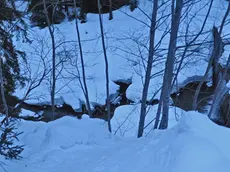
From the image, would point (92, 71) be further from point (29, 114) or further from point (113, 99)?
point (29, 114)

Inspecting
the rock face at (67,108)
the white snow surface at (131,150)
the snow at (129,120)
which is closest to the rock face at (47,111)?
the rock face at (67,108)

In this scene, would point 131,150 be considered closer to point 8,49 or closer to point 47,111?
point 8,49

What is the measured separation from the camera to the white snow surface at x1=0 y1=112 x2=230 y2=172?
10.9 feet

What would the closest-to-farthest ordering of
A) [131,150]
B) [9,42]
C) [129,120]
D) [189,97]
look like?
[131,150] → [9,42] → [129,120] → [189,97]

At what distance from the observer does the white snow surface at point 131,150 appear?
3328 mm

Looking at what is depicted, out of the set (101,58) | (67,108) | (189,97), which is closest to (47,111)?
(67,108)

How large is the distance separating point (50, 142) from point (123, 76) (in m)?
12.2

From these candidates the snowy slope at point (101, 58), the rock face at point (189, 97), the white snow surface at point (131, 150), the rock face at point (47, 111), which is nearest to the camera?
the white snow surface at point (131, 150)

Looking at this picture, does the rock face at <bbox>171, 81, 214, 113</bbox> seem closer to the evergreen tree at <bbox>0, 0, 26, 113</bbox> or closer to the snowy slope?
the snowy slope

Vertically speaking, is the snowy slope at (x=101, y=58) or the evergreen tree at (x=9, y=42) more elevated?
the evergreen tree at (x=9, y=42)

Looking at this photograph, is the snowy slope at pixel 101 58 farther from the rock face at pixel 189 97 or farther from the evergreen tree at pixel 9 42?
the evergreen tree at pixel 9 42

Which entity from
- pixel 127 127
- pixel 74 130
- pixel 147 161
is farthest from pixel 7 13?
pixel 127 127

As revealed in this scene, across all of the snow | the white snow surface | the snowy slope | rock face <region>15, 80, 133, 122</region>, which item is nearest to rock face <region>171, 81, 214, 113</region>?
the snowy slope

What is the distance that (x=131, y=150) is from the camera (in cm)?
452
